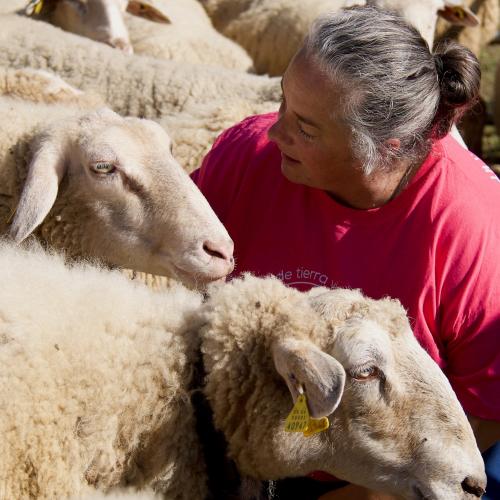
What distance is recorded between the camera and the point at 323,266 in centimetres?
312

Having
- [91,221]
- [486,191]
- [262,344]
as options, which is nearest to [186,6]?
[91,221]

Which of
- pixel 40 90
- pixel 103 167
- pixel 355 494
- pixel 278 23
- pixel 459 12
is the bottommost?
pixel 278 23

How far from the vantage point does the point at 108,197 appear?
11.2 feet

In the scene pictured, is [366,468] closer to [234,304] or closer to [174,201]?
[234,304]

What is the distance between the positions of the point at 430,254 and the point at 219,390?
86cm

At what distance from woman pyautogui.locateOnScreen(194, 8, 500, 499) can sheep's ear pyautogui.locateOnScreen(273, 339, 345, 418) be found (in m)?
0.62

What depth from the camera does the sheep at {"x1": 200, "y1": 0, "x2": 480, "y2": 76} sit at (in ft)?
23.9

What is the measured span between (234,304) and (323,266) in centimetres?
62

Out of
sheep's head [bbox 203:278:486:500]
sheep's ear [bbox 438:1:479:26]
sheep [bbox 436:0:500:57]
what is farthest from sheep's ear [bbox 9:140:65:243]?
sheep [bbox 436:0:500:57]

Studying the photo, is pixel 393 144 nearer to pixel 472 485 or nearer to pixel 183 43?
pixel 472 485

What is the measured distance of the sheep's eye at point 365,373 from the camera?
97.3 inches

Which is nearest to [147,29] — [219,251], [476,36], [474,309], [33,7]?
[33,7]

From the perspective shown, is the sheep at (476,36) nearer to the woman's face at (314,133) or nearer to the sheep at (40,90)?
the sheep at (40,90)

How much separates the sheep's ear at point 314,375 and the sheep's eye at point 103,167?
124cm
